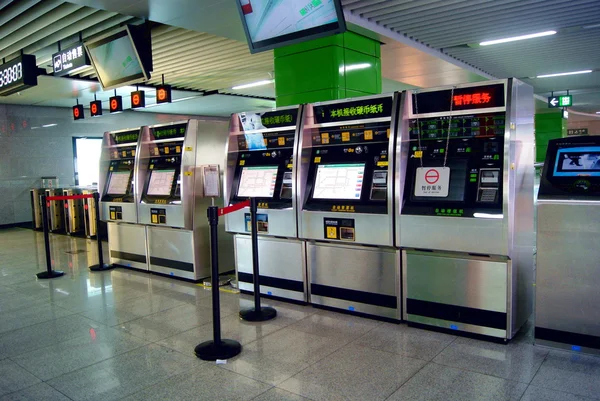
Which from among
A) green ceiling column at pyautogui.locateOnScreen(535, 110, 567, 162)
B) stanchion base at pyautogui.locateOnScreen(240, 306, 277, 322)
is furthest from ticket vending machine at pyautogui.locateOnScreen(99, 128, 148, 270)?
green ceiling column at pyautogui.locateOnScreen(535, 110, 567, 162)

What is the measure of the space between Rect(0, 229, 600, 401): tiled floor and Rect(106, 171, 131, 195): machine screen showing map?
2246 mm

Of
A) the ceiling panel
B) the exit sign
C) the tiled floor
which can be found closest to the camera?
the tiled floor

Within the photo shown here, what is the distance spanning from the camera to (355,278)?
428cm

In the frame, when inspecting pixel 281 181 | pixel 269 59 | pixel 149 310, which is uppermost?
pixel 269 59

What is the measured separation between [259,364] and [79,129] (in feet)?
41.6

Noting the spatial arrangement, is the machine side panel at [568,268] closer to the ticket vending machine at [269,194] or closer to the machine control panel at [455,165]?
the machine control panel at [455,165]

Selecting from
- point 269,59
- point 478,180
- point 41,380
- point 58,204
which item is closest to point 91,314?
point 41,380

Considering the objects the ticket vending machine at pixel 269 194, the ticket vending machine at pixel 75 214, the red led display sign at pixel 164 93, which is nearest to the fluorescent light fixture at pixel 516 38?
the ticket vending machine at pixel 269 194

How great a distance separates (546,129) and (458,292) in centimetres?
1900

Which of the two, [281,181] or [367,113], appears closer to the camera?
[367,113]

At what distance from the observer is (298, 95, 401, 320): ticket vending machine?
4082 mm

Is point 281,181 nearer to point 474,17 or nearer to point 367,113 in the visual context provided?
point 367,113

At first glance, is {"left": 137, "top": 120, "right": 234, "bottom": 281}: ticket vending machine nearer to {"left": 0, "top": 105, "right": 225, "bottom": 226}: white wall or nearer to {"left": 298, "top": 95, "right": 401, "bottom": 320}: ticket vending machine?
{"left": 298, "top": 95, "right": 401, "bottom": 320}: ticket vending machine

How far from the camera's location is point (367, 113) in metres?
4.25
